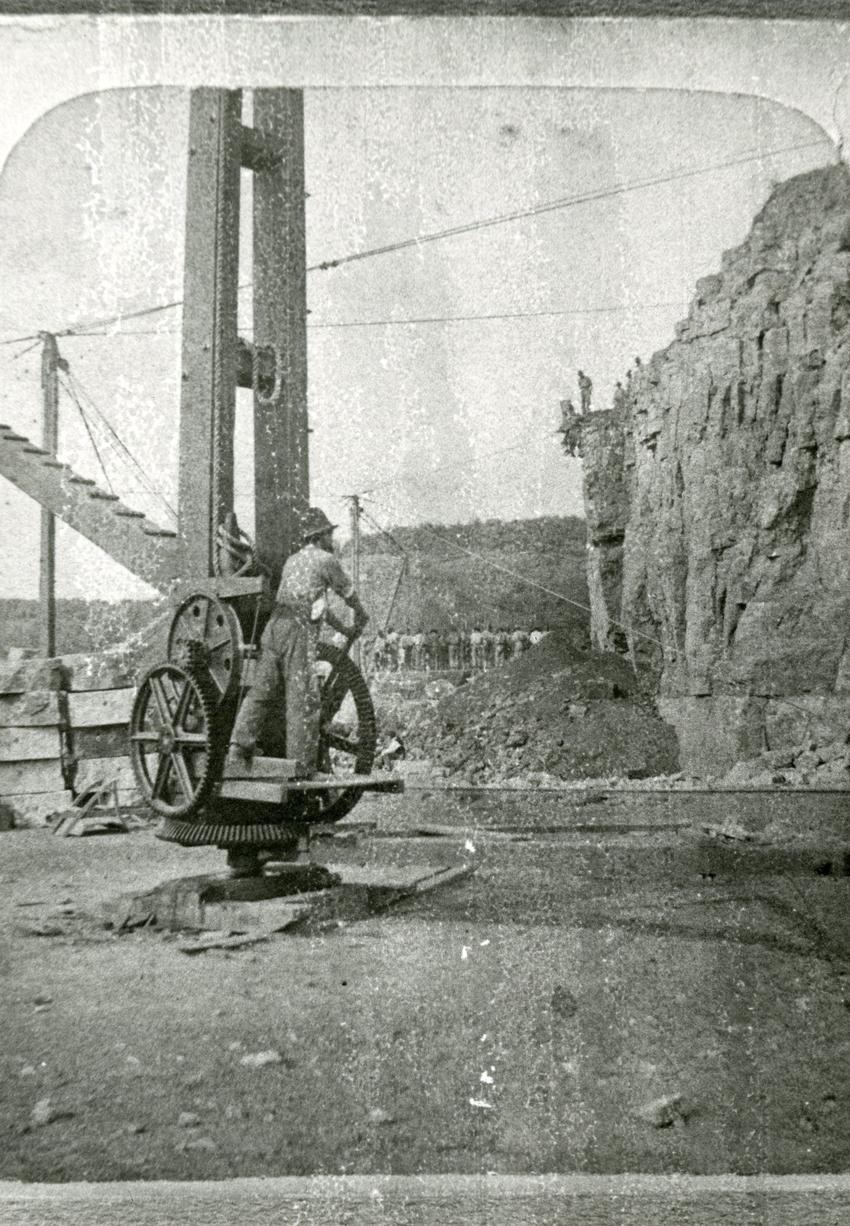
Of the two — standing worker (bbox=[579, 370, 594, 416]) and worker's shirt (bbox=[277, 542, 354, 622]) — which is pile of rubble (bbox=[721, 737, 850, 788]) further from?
worker's shirt (bbox=[277, 542, 354, 622])

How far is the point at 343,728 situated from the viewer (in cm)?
338

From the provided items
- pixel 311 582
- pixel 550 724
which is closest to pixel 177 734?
pixel 311 582

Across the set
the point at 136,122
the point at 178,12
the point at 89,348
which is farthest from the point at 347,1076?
the point at 178,12

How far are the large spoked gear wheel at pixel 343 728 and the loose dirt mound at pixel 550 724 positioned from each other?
154 millimetres

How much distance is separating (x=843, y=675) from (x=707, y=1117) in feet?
4.46

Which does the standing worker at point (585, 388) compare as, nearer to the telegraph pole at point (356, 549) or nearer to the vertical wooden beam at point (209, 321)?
the telegraph pole at point (356, 549)

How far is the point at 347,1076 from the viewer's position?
2199 millimetres

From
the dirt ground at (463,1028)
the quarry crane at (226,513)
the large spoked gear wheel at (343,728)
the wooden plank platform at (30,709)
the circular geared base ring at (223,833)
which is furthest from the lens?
the circular geared base ring at (223,833)

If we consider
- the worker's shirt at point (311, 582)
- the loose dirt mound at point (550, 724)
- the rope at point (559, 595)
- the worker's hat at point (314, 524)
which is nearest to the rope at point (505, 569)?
the rope at point (559, 595)

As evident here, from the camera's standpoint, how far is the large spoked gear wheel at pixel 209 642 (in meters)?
3.20

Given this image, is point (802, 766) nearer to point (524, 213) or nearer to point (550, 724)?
point (550, 724)

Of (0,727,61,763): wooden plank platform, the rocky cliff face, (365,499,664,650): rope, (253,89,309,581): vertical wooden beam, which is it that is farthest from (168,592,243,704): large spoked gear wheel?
the rocky cliff face

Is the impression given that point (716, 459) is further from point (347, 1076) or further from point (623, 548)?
point (347, 1076)

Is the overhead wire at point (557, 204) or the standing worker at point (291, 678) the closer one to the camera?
the overhead wire at point (557, 204)
